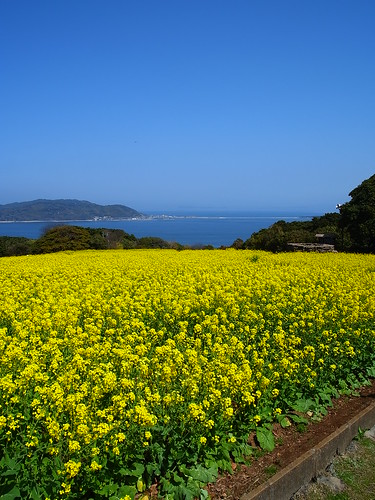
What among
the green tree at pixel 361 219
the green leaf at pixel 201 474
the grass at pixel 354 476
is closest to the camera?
the green leaf at pixel 201 474

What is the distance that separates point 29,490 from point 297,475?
105 inches

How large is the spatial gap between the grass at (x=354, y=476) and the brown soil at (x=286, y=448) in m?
0.31

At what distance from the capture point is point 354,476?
15.1 ft

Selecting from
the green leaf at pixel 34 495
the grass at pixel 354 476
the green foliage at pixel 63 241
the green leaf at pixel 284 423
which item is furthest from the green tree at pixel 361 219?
the green leaf at pixel 34 495

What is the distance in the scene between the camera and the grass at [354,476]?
4.30 m

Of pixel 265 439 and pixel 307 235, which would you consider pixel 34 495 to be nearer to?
pixel 265 439

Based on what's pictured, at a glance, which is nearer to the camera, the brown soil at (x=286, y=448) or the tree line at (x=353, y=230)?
the brown soil at (x=286, y=448)

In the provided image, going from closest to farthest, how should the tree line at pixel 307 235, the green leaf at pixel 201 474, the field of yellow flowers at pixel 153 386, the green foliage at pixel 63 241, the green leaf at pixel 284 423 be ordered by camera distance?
the field of yellow flowers at pixel 153 386
the green leaf at pixel 201 474
the green leaf at pixel 284 423
the tree line at pixel 307 235
the green foliage at pixel 63 241

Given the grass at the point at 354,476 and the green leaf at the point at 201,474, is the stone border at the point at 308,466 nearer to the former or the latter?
the grass at the point at 354,476

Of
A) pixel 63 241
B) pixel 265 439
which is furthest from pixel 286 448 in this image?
pixel 63 241

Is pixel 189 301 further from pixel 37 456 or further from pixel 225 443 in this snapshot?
pixel 37 456

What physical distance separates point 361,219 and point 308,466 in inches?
1161

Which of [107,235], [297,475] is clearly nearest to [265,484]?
[297,475]

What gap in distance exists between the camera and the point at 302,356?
6074 mm
